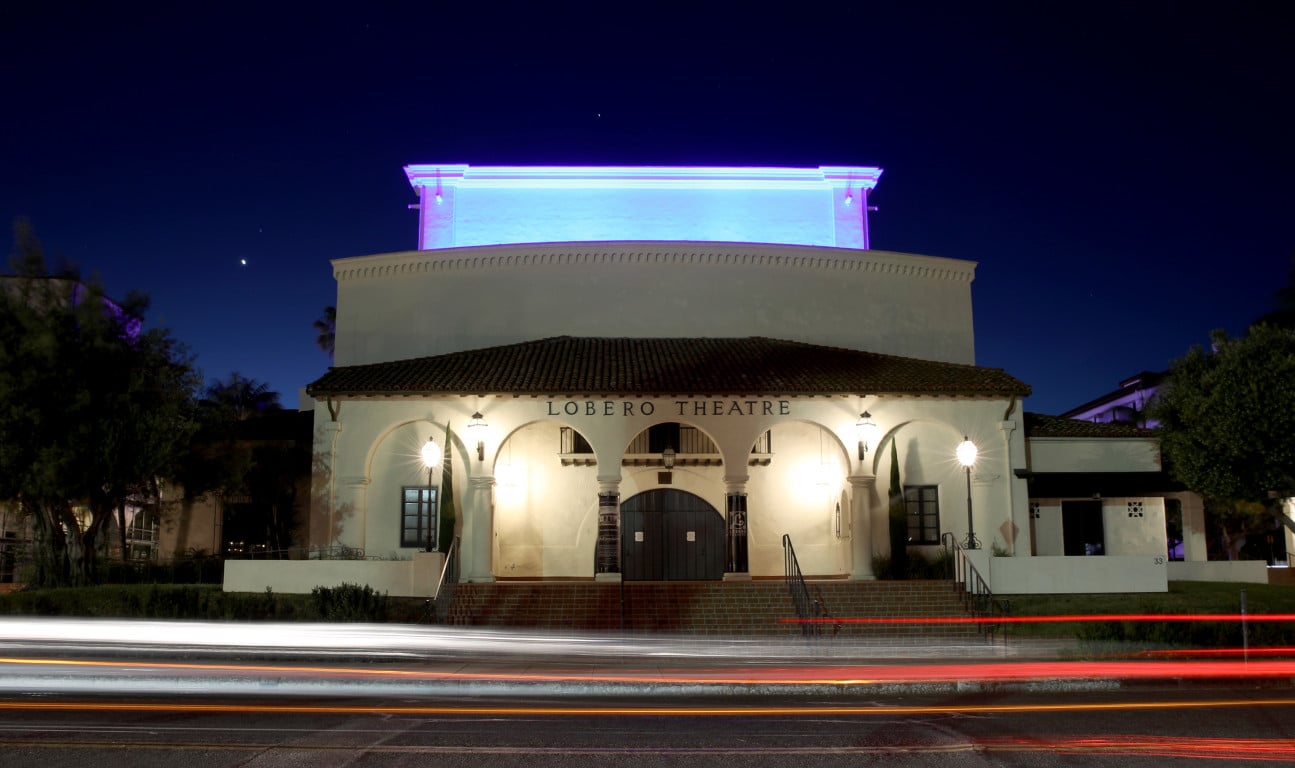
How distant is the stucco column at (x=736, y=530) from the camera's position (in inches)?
1005

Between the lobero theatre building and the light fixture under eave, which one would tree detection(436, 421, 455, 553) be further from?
the light fixture under eave

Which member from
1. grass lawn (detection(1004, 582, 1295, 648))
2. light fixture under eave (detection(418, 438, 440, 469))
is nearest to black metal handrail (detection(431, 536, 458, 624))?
light fixture under eave (detection(418, 438, 440, 469))

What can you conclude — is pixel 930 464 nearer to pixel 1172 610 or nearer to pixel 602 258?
pixel 1172 610

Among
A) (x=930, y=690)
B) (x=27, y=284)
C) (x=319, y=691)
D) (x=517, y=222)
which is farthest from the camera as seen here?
(x=517, y=222)

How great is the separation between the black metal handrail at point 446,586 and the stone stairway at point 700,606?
0.17 m

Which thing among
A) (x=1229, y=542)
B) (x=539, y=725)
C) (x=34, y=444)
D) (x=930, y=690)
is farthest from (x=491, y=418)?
(x=1229, y=542)

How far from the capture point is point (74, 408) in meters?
24.0

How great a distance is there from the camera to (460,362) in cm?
2875

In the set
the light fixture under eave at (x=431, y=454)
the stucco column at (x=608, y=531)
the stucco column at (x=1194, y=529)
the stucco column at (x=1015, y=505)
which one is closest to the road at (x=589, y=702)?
→ the stucco column at (x=608, y=531)

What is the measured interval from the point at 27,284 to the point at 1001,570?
76.7 ft

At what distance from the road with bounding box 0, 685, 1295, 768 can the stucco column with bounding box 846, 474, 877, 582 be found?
488 inches

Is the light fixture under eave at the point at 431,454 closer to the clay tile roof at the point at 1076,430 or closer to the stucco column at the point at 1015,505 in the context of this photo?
the stucco column at the point at 1015,505

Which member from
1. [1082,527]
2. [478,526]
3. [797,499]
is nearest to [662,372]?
[797,499]

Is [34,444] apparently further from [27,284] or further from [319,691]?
[319,691]
